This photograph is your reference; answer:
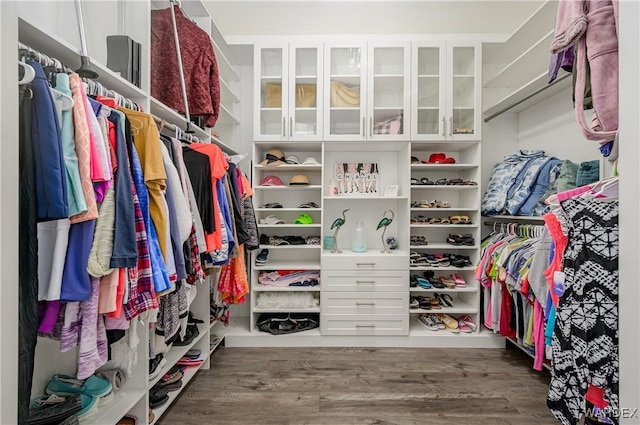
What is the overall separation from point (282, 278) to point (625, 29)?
239 cm

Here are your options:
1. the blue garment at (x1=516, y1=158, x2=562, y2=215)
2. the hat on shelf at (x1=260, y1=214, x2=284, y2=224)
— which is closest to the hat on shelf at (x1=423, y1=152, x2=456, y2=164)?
the blue garment at (x1=516, y1=158, x2=562, y2=215)

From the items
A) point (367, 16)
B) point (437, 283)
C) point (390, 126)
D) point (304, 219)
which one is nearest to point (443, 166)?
point (390, 126)

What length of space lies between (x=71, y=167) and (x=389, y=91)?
2.37 m

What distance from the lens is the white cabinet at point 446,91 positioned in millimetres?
2439

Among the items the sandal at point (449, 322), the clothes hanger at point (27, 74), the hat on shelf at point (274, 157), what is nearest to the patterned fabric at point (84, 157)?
the clothes hanger at point (27, 74)

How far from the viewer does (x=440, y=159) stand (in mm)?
2602

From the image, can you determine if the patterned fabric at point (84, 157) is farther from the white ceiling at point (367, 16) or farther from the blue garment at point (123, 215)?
the white ceiling at point (367, 16)

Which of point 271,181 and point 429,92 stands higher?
point 429,92

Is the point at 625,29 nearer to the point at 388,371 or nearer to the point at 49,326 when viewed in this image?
the point at 49,326

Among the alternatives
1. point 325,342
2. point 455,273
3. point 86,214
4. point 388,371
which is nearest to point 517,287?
point 455,273

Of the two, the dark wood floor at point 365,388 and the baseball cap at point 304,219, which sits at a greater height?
the baseball cap at point 304,219

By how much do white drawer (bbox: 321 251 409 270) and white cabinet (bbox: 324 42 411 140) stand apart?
102 cm

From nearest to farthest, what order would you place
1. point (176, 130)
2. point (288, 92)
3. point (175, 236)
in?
point (175, 236)
point (176, 130)
point (288, 92)

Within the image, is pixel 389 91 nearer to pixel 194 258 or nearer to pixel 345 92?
→ pixel 345 92
